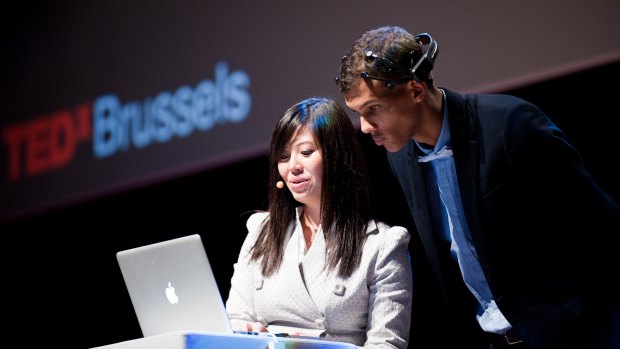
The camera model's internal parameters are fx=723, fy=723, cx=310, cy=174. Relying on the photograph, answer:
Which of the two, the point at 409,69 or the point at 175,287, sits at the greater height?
the point at 409,69

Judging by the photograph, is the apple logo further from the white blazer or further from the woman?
the white blazer

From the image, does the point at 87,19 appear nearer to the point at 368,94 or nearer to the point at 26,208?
the point at 26,208

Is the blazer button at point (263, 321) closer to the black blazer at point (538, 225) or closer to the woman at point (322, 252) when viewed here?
the woman at point (322, 252)

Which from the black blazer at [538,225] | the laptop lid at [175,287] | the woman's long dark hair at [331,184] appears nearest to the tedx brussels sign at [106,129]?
the woman's long dark hair at [331,184]

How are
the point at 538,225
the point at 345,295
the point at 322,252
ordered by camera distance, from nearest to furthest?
1. the point at 538,225
2. the point at 345,295
3. the point at 322,252

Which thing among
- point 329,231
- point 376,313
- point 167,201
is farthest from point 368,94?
point 167,201

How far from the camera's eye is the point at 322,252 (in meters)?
2.45

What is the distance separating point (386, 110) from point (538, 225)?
556 mm

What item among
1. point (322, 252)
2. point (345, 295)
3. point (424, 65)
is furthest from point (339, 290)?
point (424, 65)

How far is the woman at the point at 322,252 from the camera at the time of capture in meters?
2.30

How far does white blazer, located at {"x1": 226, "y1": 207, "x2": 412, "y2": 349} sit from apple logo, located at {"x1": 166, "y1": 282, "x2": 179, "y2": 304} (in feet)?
1.45

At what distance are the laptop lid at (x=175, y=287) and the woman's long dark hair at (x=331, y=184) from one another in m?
→ 0.47

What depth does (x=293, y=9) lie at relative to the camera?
3.71 m

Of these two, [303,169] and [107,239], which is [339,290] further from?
[107,239]
